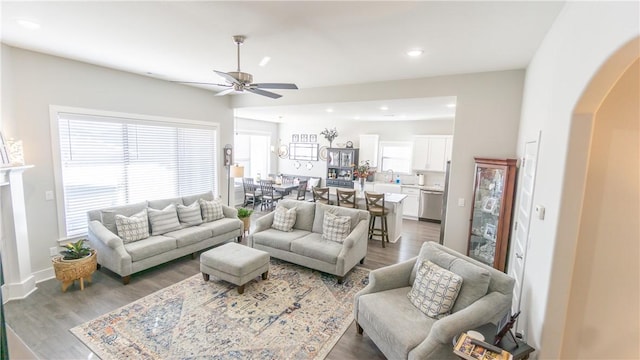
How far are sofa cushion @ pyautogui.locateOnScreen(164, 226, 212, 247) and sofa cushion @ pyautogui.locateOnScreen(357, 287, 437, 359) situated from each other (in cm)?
290

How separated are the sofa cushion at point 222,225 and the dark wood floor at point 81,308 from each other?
0.55 metres

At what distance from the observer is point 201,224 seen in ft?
16.0

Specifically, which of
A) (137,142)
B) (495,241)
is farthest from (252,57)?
(495,241)

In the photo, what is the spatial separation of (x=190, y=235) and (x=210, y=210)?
746mm

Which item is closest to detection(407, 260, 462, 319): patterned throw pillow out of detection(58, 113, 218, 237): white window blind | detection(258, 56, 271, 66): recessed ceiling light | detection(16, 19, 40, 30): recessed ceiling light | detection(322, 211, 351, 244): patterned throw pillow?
detection(322, 211, 351, 244): patterned throw pillow

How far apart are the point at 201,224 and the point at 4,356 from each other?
3.93 m

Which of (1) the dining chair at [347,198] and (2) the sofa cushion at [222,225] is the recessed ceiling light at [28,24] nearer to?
(2) the sofa cushion at [222,225]

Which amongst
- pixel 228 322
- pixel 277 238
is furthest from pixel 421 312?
pixel 277 238

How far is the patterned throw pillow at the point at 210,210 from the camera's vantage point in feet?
16.5

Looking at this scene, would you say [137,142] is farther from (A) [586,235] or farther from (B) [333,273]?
(A) [586,235]

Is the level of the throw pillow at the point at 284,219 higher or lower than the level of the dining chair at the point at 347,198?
lower

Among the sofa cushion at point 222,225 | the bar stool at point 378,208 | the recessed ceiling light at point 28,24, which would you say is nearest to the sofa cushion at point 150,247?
the sofa cushion at point 222,225

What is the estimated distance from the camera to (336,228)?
13.8ft

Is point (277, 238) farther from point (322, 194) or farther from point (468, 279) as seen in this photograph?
point (468, 279)
